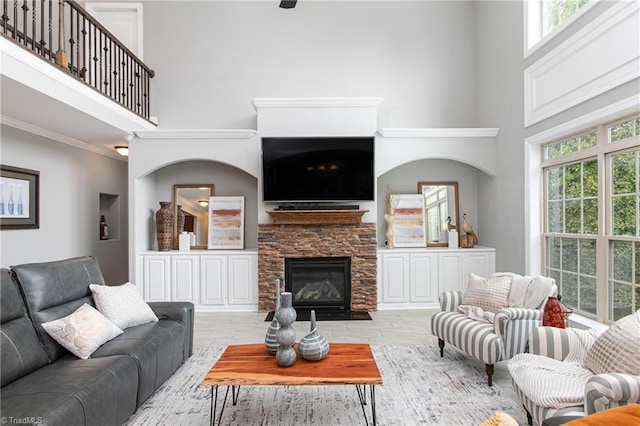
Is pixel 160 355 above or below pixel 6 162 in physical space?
below

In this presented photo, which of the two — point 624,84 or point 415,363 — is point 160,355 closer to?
point 415,363

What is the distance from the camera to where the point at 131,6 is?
6.38m

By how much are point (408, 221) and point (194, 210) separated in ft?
11.0

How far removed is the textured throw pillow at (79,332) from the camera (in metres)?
2.55

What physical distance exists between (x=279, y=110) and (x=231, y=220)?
185 cm

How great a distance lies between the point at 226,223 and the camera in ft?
20.3

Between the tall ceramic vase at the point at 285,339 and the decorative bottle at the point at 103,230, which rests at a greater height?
the decorative bottle at the point at 103,230

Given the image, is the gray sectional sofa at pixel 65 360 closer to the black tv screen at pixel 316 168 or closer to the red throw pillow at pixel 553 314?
the black tv screen at pixel 316 168

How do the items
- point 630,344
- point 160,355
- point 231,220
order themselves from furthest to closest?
point 231,220 → point 160,355 → point 630,344

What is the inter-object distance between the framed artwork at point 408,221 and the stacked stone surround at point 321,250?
712 mm

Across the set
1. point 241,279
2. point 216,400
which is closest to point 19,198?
point 241,279

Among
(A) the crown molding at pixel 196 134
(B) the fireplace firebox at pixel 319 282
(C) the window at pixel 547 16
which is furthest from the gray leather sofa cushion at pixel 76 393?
(C) the window at pixel 547 16

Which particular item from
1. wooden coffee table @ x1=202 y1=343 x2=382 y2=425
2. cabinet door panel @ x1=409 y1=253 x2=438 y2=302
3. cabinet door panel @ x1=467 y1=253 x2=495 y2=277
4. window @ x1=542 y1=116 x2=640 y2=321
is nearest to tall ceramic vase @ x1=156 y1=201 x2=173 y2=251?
wooden coffee table @ x1=202 y1=343 x2=382 y2=425

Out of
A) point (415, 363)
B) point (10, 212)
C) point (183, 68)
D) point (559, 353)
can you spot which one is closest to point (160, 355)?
point (415, 363)
